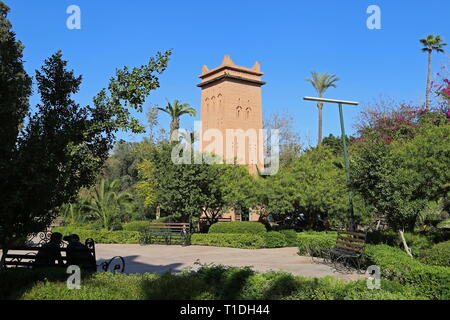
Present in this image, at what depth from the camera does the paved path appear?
10.7 meters

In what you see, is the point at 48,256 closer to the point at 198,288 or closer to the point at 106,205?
the point at 198,288

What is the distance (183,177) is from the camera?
2067cm

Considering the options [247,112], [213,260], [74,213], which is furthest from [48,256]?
[247,112]

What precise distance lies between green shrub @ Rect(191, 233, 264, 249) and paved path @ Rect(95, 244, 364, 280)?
2.14 ft

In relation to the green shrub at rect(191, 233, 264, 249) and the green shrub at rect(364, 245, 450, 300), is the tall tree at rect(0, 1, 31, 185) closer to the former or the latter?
the green shrub at rect(364, 245, 450, 300)

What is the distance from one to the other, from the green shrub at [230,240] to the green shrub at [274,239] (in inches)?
9.4

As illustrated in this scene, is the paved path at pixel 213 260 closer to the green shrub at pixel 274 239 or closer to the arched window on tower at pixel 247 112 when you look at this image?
the green shrub at pixel 274 239

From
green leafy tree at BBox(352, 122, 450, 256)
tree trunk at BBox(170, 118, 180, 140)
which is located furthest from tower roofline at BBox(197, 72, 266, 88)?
green leafy tree at BBox(352, 122, 450, 256)

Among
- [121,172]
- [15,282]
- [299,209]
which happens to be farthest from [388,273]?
[121,172]

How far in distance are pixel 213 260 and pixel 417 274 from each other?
23.2 feet

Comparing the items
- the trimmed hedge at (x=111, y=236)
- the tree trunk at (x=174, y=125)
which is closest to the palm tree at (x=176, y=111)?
the tree trunk at (x=174, y=125)

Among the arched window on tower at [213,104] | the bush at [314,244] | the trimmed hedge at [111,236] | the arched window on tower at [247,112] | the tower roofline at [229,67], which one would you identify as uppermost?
the tower roofline at [229,67]

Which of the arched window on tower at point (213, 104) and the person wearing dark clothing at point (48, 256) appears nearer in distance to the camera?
the person wearing dark clothing at point (48, 256)

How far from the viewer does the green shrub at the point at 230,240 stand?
16.9 metres
